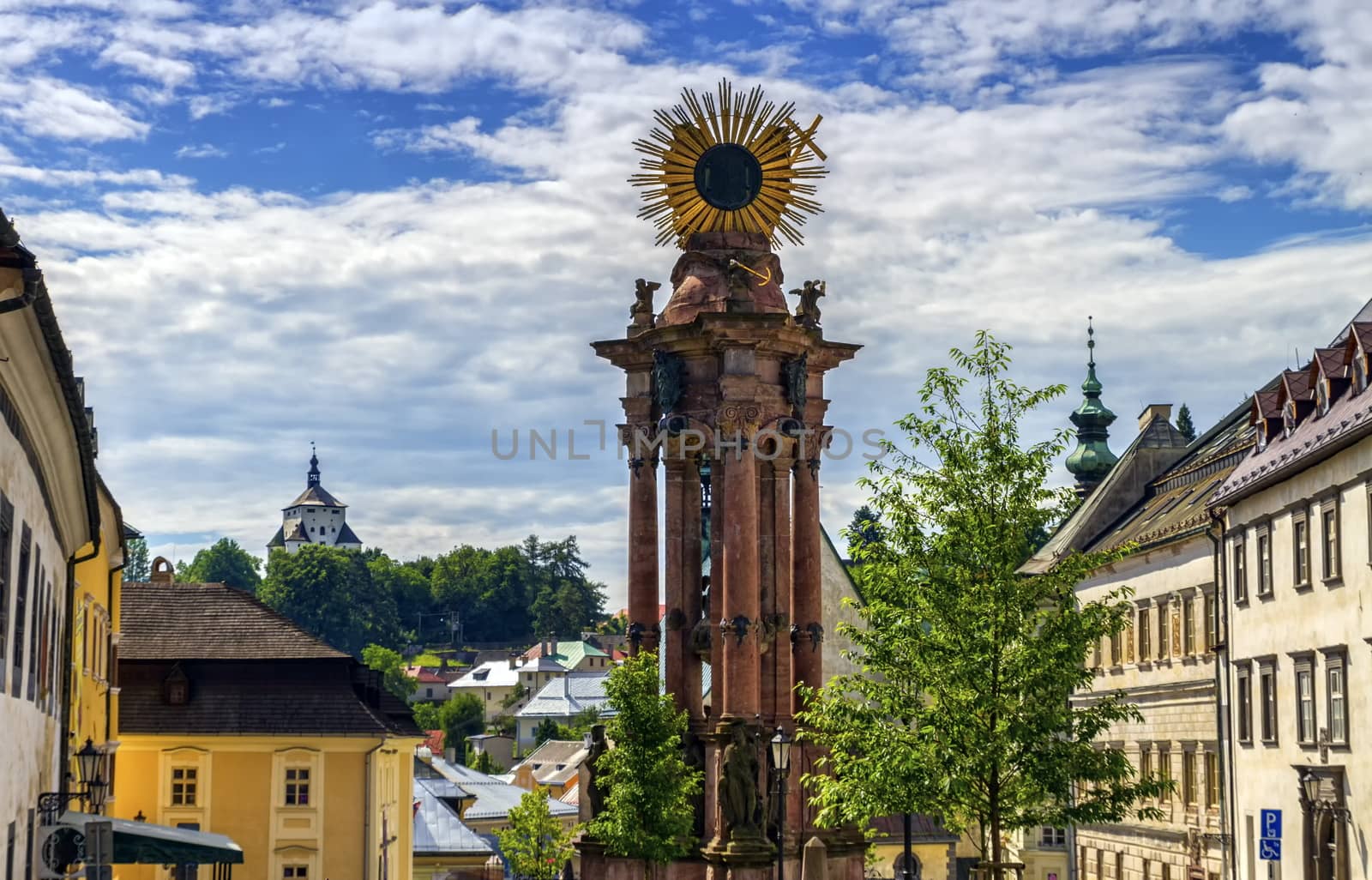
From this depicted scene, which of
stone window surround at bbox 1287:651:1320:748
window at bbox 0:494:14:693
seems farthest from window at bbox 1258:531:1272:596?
window at bbox 0:494:14:693

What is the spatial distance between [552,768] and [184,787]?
3724 inches

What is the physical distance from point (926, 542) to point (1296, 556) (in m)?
13.3

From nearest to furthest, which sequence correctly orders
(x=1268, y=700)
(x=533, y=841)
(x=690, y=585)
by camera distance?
(x=690, y=585), (x=1268, y=700), (x=533, y=841)

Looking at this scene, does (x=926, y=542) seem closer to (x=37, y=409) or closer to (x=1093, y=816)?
(x=1093, y=816)

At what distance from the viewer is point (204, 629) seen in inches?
2044

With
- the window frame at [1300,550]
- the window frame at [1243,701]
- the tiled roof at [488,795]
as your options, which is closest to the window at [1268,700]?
the window frame at [1243,701]

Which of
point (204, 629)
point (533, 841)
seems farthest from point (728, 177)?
point (533, 841)

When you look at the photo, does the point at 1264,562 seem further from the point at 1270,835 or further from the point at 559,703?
the point at 559,703

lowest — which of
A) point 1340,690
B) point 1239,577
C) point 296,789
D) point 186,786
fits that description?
point 296,789

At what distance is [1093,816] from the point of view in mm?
27406

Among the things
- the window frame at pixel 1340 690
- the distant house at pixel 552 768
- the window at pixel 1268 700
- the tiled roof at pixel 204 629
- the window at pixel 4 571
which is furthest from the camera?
the distant house at pixel 552 768

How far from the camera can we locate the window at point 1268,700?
40250 millimetres

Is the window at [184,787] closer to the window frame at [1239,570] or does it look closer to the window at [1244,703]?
the window at [1244,703]

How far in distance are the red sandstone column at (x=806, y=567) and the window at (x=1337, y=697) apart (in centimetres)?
920
